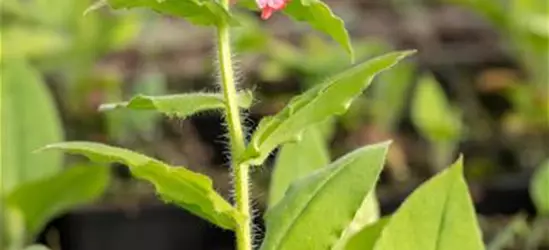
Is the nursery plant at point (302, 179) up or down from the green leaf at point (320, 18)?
down

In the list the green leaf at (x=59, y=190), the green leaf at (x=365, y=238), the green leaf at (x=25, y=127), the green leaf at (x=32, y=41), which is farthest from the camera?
the green leaf at (x=32, y=41)

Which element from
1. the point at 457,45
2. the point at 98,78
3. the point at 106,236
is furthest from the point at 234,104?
the point at 457,45

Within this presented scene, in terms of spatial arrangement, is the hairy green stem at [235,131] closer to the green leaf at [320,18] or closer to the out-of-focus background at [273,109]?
the green leaf at [320,18]

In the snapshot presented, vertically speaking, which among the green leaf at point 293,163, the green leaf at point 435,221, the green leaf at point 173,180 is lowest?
the green leaf at point 293,163

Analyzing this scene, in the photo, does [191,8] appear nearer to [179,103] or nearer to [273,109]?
[179,103]

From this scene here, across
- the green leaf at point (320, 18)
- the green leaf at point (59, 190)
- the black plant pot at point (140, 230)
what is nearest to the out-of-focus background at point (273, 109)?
the black plant pot at point (140, 230)
